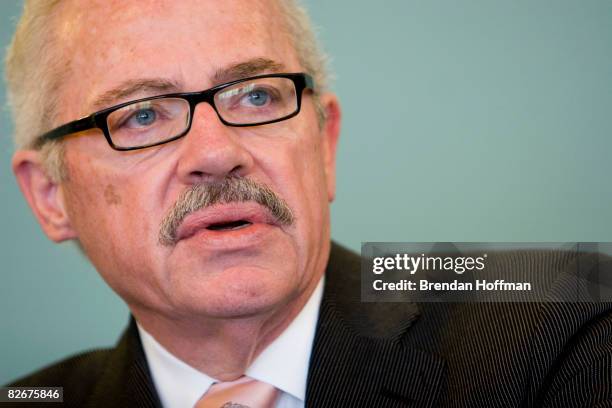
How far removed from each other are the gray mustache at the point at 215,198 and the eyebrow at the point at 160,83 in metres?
0.27

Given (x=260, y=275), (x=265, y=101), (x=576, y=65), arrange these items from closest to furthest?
(x=260, y=275)
(x=265, y=101)
(x=576, y=65)

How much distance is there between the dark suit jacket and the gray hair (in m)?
0.60

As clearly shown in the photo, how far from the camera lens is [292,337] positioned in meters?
2.15

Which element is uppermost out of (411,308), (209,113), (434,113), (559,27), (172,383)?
(559,27)

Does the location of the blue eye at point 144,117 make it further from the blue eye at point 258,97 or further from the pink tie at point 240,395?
the pink tie at point 240,395

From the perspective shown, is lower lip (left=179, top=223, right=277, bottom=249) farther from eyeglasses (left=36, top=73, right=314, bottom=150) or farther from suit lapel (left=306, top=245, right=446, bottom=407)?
suit lapel (left=306, top=245, right=446, bottom=407)

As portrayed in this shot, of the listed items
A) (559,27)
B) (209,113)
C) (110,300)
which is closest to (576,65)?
(559,27)

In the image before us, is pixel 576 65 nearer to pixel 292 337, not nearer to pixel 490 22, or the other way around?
pixel 490 22

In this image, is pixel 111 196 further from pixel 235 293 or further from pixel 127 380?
pixel 127 380

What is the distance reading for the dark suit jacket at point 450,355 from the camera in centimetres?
189

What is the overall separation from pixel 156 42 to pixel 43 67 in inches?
16.9

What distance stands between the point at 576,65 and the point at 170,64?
3.84ft

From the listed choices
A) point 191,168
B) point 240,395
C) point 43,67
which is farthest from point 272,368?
point 43,67

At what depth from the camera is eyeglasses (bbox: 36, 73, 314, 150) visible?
2.00 meters
